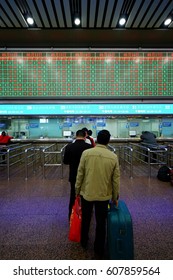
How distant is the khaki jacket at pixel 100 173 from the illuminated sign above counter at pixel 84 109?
19.1 ft

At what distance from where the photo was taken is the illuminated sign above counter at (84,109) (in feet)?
26.1

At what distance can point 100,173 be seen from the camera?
2.23m

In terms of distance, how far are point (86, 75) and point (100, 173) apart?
6.37 m

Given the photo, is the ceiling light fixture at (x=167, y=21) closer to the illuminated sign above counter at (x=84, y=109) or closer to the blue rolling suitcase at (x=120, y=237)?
the illuminated sign above counter at (x=84, y=109)

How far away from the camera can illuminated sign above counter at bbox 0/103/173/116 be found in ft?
26.1

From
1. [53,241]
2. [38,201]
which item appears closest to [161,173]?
[38,201]

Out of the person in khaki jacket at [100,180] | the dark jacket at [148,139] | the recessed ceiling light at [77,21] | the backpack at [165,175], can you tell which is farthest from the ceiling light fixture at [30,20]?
the backpack at [165,175]

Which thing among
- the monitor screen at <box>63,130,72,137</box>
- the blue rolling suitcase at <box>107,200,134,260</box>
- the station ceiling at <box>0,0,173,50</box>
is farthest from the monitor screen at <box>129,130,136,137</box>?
the blue rolling suitcase at <box>107,200,134,260</box>

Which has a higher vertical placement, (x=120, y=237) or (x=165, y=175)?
(x=120, y=237)

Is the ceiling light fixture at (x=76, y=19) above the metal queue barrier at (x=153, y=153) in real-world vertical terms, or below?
above

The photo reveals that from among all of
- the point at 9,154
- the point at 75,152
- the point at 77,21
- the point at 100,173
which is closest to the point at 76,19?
the point at 77,21

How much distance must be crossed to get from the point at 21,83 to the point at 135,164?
5.56 metres

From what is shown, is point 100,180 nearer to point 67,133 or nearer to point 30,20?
point 30,20
